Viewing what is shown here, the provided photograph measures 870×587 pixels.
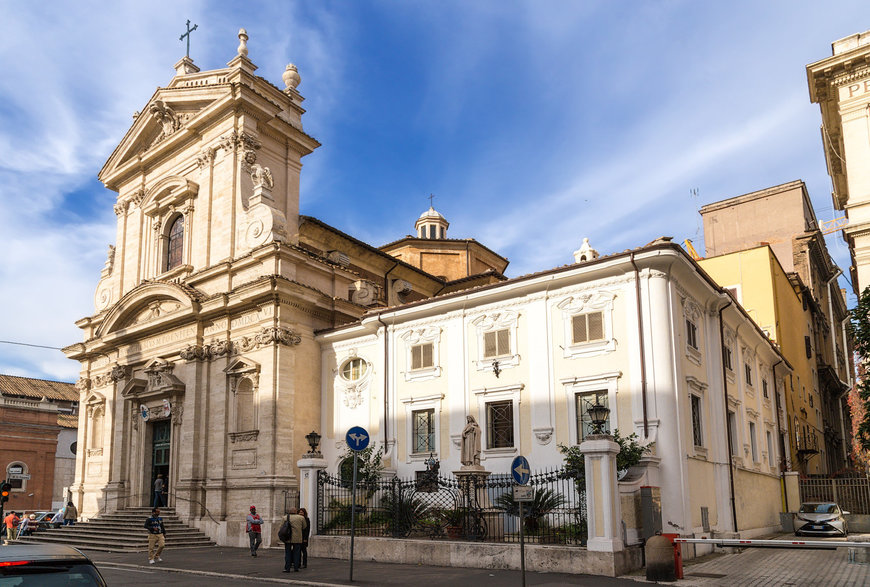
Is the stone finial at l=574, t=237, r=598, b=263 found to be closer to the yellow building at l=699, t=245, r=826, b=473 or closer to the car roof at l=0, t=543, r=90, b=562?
the yellow building at l=699, t=245, r=826, b=473

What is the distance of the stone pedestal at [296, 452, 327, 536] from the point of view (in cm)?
1969

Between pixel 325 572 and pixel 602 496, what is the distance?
6235mm

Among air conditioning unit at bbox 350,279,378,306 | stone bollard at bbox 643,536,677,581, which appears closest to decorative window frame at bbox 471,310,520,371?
air conditioning unit at bbox 350,279,378,306

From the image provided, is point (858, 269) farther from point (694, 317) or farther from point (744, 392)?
point (694, 317)

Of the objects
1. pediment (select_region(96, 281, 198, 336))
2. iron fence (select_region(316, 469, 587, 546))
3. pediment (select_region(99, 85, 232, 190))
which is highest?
pediment (select_region(99, 85, 232, 190))

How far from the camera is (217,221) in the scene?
28406 mm

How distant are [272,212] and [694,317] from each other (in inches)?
Result: 574

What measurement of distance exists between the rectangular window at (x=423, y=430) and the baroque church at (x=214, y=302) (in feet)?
14.5

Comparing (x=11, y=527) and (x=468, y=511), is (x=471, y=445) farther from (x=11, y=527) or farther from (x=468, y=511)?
(x=11, y=527)

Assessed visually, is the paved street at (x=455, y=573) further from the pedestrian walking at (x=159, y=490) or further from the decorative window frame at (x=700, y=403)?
the pedestrian walking at (x=159, y=490)

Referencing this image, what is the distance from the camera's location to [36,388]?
52.5 metres

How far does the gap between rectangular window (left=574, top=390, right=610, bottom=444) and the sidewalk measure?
5.22 meters

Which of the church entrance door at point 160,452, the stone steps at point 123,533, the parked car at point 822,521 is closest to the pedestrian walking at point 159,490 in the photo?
the stone steps at point 123,533

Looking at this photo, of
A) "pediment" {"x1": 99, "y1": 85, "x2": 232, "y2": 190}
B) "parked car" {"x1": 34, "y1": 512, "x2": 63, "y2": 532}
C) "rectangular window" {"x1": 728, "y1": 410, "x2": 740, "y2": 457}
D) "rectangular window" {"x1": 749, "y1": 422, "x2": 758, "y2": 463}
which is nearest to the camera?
"rectangular window" {"x1": 728, "y1": 410, "x2": 740, "y2": 457}
